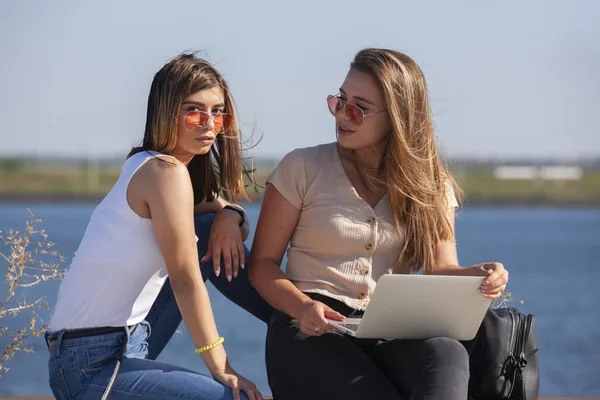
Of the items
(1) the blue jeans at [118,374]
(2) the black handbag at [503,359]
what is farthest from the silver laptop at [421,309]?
(1) the blue jeans at [118,374]

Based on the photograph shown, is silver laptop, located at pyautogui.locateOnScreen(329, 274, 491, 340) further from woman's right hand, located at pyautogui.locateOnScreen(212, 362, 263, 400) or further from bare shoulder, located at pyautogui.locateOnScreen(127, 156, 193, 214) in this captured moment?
bare shoulder, located at pyautogui.locateOnScreen(127, 156, 193, 214)

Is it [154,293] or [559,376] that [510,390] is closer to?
[154,293]

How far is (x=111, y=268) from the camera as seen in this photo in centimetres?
283

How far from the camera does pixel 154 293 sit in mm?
2939

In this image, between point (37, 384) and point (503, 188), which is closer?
point (37, 384)

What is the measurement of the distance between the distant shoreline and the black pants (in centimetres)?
4756

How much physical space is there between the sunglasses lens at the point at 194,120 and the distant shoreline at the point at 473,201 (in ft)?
156

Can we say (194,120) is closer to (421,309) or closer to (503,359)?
(421,309)

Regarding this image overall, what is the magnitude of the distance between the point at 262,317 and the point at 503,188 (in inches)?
2423

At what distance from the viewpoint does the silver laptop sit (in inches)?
113

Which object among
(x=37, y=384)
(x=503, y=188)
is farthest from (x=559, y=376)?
(x=503, y=188)

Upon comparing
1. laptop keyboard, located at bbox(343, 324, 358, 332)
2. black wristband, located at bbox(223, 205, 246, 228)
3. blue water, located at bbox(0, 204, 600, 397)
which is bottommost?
blue water, located at bbox(0, 204, 600, 397)

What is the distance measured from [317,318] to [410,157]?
2.15ft

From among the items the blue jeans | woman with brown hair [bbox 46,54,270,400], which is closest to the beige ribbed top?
woman with brown hair [bbox 46,54,270,400]
